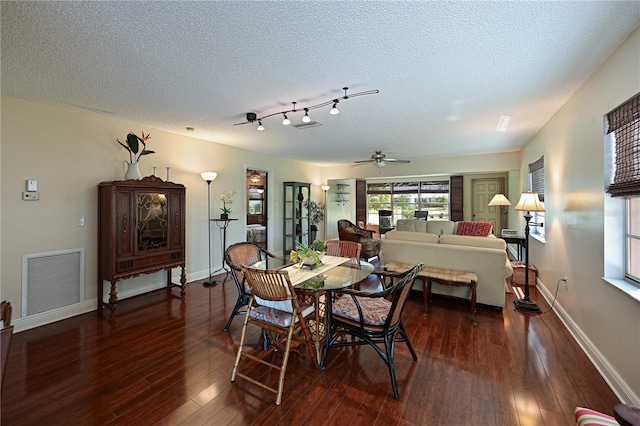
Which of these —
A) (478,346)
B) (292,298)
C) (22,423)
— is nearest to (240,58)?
(292,298)

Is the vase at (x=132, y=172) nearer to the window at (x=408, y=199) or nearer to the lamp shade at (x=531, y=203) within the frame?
the lamp shade at (x=531, y=203)

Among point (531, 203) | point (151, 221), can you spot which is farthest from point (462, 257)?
point (151, 221)

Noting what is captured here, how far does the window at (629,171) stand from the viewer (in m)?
1.89

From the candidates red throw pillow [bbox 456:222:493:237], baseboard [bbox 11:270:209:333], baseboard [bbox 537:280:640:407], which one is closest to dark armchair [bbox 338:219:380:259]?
red throw pillow [bbox 456:222:493:237]

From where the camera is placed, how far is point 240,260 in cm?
327

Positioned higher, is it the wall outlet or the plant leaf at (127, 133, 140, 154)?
the plant leaf at (127, 133, 140, 154)

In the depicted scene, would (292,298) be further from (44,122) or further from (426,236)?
(44,122)

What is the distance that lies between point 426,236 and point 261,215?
4237mm

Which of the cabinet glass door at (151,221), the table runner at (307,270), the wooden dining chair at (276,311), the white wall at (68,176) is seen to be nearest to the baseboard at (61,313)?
the white wall at (68,176)

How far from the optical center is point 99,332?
292 centimetres

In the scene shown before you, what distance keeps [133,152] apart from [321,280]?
3180 millimetres

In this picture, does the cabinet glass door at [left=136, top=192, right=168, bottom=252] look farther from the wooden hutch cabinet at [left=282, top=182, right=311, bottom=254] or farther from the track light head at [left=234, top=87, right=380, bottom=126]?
the wooden hutch cabinet at [left=282, top=182, right=311, bottom=254]

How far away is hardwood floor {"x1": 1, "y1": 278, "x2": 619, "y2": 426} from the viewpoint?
1785mm

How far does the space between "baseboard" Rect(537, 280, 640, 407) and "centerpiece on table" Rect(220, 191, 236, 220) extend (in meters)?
A: 4.81
